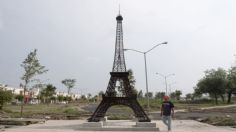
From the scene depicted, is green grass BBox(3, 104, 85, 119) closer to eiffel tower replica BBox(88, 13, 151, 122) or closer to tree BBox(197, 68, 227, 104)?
eiffel tower replica BBox(88, 13, 151, 122)

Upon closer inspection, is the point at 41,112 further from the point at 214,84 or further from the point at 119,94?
the point at 214,84

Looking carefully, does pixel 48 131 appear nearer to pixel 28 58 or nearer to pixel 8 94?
pixel 28 58

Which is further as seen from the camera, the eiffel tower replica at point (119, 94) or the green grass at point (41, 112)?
the green grass at point (41, 112)

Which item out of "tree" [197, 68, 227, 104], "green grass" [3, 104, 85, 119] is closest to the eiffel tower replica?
"green grass" [3, 104, 85, 119]

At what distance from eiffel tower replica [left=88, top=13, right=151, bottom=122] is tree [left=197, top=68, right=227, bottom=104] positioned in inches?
3208

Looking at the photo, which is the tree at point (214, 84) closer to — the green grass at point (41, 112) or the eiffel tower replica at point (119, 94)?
the green grass at point (41, 112)

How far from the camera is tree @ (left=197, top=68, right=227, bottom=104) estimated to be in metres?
106

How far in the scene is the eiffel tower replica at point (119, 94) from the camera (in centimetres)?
2524

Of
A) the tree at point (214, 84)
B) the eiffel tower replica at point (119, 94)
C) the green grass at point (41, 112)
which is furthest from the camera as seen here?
the tree at point (214, 84)

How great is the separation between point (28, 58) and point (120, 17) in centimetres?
1377

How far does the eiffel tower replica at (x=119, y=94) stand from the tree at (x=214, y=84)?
8148cm

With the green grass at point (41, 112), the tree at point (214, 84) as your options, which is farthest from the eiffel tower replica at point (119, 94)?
the tree at point (214, 84)

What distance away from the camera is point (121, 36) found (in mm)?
27531

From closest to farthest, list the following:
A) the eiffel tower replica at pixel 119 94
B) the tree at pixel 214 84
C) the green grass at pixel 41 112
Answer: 1. the eiffel tower replica at pixel 119 94
2. the green grass at pixel 41 112
3. the tree at pixel 214 84
